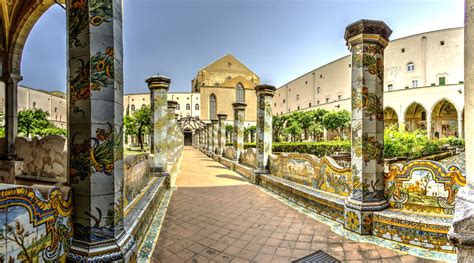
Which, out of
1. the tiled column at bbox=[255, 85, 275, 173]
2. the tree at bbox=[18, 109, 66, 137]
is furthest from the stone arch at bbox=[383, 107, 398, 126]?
the tree at bbox=[18, 109, 66, 137]

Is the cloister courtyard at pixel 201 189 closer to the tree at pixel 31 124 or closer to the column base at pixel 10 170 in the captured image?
the column base at pixel 10 170

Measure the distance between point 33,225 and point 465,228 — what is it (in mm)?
3704

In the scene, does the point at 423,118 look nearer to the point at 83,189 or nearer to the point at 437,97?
the point at 437,97

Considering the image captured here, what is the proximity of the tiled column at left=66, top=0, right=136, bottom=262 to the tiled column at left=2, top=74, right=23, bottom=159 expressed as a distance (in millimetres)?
8626

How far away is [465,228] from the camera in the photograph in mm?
1914

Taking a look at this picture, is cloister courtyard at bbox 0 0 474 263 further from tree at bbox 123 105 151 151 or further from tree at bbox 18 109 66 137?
tree at bbox 18 109 66 137

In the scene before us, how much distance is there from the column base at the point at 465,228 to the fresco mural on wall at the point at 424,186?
1.88 m

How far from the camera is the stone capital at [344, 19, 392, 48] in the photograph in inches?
154

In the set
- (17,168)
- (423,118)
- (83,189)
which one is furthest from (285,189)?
(423,118)

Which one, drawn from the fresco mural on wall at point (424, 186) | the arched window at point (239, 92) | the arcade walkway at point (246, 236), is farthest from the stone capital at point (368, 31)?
the arched window at point (239, 92)

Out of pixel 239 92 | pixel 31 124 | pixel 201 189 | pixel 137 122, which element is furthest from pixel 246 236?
pixel 239 92

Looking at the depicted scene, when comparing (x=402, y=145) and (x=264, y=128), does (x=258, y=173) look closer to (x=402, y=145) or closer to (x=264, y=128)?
(x=264, y=128)

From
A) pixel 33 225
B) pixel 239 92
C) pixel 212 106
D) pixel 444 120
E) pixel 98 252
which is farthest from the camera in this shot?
pixel 239 92

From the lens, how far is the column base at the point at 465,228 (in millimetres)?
1889
